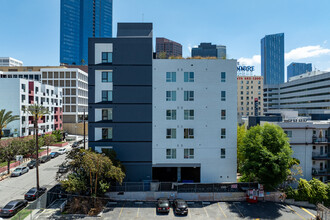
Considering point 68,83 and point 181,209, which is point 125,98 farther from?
point 68,83

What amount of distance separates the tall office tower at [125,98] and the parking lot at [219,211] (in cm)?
613

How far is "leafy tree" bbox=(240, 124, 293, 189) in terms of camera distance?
27.9 meters

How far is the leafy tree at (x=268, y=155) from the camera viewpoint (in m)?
27.9

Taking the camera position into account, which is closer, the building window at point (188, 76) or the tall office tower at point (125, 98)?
the tall office tower at point (125, 98)

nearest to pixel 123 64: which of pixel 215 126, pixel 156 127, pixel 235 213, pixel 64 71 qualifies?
pixel 156 127

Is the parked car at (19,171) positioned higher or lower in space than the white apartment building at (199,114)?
lower

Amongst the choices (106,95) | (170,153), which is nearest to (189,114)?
(170,153)

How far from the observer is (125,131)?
3284 centimetres

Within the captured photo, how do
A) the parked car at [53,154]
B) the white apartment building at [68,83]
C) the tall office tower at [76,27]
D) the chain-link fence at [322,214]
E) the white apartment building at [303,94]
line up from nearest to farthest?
the chain-link fence at [322,214] < the parked car at [53,154] < the white apartment building at [68,83] < the white apartment building at [303,94] < the tall office tower at [76,27]

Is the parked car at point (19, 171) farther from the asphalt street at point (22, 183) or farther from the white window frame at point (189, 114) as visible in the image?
the white window frame at point (189, 114)

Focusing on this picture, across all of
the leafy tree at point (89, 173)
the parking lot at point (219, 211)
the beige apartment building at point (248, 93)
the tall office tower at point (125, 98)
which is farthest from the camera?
the beige apartment building at point (248, 93)

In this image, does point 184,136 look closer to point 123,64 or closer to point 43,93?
point 123,64

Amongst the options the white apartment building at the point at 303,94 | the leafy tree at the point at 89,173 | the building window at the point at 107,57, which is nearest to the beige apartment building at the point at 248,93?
the white apartment building at the point at 303,94

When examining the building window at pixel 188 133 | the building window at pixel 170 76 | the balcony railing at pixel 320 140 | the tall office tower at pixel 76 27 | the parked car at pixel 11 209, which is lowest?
the parked car at pixel 11 209
